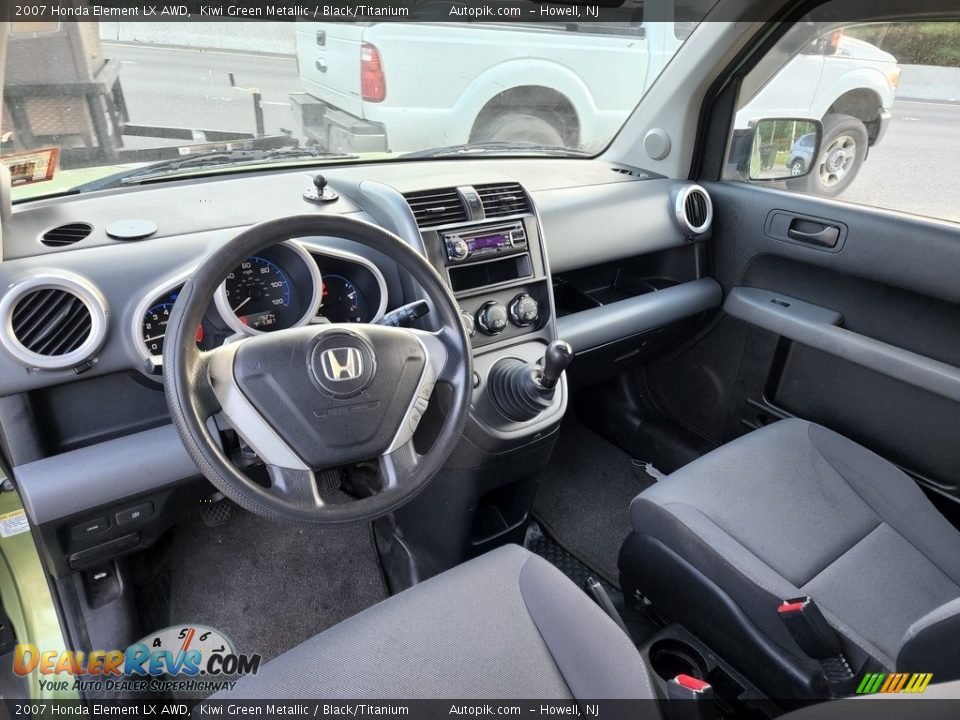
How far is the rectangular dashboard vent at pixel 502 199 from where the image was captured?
→ 5.67ft

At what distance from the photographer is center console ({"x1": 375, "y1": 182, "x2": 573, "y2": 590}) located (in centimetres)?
161

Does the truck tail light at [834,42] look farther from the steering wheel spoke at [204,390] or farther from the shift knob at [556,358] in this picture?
the steering wheel spoke at [204,390]

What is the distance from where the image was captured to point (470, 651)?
1148mm

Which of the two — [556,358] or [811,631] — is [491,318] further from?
[811,631]

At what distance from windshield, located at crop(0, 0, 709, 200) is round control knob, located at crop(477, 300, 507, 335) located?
0.72 m

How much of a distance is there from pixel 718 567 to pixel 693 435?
47.1 inches

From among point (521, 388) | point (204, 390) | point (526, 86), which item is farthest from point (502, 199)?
point (526, 86)

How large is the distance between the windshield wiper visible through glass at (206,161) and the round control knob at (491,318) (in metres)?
0.72

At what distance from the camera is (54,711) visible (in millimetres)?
1483

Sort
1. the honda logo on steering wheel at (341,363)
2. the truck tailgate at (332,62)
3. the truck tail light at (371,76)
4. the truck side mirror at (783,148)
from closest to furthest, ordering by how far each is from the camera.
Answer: the honda logo on steering wheel at (341,363), the truck tailgate at (332,62), the truck side mirror at (783,148), the truck tail light at (371,76)

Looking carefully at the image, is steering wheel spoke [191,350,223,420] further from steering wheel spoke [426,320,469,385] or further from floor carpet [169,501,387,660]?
floor carpet [169,501,387,660]

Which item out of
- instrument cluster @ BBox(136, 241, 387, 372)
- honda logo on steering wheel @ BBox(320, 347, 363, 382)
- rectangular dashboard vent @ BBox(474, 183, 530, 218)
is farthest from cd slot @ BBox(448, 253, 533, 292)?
honda logo on steering wheel @ BBox(320, 347, 363, 382)

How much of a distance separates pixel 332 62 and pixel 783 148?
159 centimetres

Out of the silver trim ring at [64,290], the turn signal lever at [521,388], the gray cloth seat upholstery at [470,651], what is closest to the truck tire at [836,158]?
the turn signal lever at [521,388]
